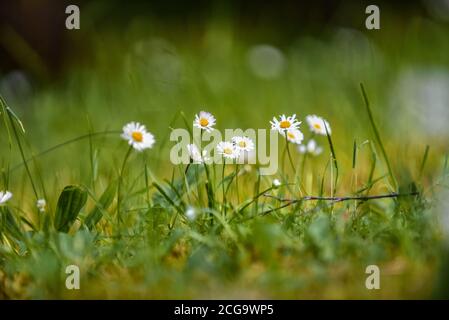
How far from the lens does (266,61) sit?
3779 mm

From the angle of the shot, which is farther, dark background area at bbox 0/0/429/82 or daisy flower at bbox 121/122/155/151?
dark background area at bbox 0/0/429/82

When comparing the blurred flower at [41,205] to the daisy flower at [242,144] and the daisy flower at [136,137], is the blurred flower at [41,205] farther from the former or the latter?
the daisy flower at [242,144]

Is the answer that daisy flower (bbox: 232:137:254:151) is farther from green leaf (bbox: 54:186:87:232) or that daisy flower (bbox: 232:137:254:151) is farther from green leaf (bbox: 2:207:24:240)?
green leaf (bbox: 2:207:24:240)

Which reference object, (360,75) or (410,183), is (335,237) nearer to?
(410,183)

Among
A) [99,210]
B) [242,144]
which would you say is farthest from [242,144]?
[99,210]

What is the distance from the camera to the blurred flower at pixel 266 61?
358 centimetres

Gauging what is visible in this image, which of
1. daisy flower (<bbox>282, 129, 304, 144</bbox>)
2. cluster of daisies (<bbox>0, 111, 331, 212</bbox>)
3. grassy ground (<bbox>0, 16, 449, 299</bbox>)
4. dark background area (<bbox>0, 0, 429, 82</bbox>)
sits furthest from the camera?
dark background area (<bbox>0, 0, 429, 82</bbox>)

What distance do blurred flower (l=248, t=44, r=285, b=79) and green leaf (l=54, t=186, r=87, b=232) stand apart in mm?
2165

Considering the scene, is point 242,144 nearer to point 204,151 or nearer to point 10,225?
point 204,151

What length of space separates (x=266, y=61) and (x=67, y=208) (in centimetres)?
248

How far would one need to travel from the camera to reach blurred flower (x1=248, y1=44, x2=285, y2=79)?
3584mm

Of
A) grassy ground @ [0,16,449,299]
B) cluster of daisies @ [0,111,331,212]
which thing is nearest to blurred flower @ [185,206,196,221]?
grassy ground @ [0,16,449,299]

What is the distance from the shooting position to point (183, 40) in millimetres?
4273

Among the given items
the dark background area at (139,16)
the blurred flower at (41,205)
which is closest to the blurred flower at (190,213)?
the blurred flower at (41,205)
